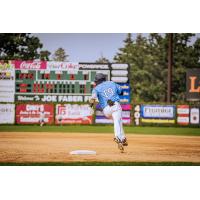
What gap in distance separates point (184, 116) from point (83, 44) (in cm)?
594

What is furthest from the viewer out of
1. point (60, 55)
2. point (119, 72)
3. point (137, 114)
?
point (137, 114)

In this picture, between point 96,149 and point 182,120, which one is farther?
point 182,120

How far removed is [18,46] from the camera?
33.7 ft

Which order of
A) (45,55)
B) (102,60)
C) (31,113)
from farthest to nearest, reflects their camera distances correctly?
(31,113) < (102,60) < (45,55)

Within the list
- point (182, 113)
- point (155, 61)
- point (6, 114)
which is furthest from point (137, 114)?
point (6, 114)

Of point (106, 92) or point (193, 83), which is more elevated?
point (193, 83)

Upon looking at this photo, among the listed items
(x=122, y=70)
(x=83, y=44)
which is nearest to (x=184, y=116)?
(x=122, y=70)

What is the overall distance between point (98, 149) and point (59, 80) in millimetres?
4032

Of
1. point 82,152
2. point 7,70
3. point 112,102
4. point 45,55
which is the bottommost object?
point 82,152

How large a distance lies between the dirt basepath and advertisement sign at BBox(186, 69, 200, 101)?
1.19 metres

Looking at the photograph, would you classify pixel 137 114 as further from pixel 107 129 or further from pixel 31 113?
pixel 107 129
